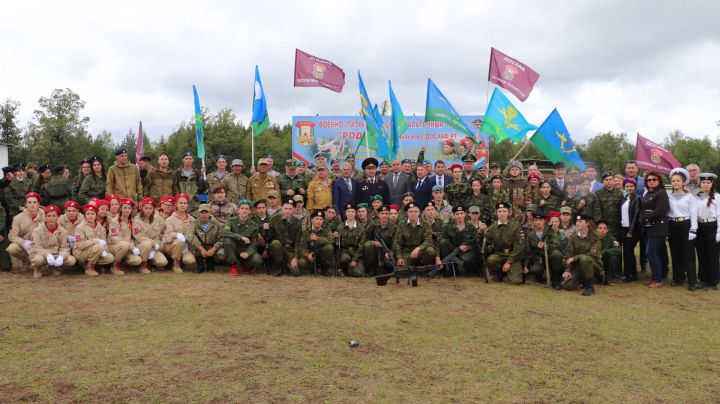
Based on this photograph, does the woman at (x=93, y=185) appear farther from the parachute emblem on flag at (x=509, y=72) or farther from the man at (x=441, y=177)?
the parachute emblem on flag at (x=509, y=72)

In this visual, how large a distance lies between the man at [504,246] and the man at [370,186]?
2.38 meters

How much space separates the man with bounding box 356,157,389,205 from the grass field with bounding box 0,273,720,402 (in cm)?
282

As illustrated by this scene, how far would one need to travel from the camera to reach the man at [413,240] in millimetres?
7922

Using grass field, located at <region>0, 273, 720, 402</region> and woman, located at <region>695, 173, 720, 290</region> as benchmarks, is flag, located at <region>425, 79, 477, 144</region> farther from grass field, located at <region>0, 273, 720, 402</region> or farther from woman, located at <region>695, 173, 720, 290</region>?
grass field, located at <region>0, 273, 720, 402</region>

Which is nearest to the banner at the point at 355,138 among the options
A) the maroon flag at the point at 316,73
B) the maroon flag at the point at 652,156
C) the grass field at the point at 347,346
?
the maroon flag at the point at 316,73

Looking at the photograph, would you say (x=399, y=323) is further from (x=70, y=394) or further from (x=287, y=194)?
(x=287, y=194)

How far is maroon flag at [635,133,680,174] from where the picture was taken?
34.0 feet

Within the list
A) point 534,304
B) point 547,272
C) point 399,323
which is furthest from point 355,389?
point 547,272

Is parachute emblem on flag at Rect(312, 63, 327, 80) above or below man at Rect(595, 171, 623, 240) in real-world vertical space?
above

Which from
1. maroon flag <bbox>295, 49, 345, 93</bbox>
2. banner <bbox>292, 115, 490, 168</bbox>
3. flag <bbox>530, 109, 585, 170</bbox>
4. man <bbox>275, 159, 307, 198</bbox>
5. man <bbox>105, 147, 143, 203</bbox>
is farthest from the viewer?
banner <bbox>292, 115, 490, 168</bbox>

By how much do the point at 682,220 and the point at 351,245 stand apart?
4.96 m

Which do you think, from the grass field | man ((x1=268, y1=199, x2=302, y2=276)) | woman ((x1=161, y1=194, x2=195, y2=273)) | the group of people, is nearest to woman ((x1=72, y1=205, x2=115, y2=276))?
the group of people

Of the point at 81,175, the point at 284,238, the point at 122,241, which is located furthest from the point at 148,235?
the point at 284,238

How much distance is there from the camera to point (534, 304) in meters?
6.31
